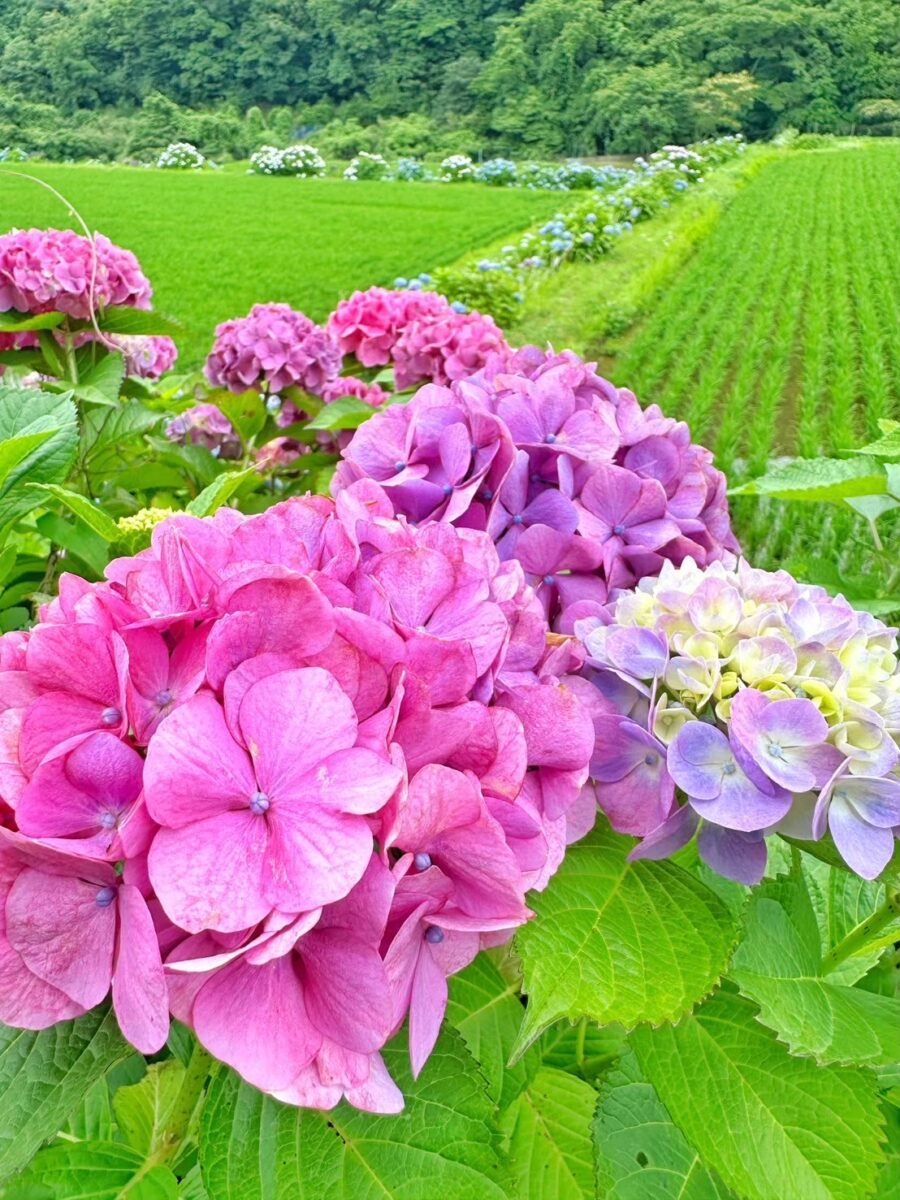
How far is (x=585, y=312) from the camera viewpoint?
746cm

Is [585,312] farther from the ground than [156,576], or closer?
closer

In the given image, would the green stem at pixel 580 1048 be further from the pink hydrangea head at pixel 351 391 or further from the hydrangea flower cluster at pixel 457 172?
the hydrangea flower cluster at pixel 457 172

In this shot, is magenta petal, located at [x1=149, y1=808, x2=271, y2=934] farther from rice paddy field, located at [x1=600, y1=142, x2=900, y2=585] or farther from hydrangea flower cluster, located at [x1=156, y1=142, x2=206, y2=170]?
hydrangea flower cluster, located at [x1=156, y1=142, x2=206, y2=170]

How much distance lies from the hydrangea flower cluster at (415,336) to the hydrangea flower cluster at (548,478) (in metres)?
0.65

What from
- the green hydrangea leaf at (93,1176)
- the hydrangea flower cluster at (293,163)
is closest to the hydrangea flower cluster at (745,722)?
the green hydrangea leaf at (93,1176)

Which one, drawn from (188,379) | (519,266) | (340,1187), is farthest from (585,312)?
(340,1187)

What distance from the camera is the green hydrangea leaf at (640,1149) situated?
64cm

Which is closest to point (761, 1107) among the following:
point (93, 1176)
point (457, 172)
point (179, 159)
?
point (93, 1176)

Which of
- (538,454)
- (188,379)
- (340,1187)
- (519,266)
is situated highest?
(538,454)

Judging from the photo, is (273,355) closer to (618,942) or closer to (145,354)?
(145,354)

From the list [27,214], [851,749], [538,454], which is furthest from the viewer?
[27,214]

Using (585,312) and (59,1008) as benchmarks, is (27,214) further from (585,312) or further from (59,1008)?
(59,1008)

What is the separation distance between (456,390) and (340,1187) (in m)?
0.57

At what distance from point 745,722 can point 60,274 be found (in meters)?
1.44
